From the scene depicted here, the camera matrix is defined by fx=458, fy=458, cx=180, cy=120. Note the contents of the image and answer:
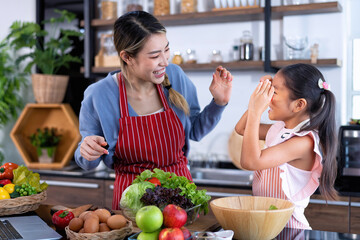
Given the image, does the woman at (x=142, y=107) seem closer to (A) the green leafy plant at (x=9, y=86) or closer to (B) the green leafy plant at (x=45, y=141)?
(B) the green leafy plant at (x=45, y=141)

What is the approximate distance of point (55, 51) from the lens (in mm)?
4043

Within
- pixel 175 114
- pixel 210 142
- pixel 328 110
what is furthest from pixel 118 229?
pixel 210 142

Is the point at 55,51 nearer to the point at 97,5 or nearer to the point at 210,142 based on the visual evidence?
the point at 97,5

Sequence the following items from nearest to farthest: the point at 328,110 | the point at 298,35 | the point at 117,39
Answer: the point at 328,110
the point at 117,39
the point at 298,35

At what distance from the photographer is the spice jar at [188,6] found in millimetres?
3609

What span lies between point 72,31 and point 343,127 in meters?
2.35

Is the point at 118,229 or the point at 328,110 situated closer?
the point at 118,229

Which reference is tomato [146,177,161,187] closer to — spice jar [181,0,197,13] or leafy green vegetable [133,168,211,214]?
leafy green vegetable [133,168,211,214]

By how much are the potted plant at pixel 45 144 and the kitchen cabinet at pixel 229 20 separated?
66 cm

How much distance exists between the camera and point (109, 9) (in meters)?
3.85

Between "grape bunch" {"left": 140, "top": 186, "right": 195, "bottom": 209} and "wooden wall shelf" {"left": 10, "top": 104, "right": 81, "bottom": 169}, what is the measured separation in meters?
2.46

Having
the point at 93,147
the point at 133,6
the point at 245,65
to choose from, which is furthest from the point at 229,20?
the point at 93,147

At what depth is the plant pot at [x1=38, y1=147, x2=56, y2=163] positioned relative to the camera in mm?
4020

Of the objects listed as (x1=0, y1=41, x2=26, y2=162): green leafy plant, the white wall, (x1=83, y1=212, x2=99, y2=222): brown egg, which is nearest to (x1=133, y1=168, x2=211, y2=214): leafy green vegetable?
(x1=83, y1=212, x2=99, y2=222): brown egg
